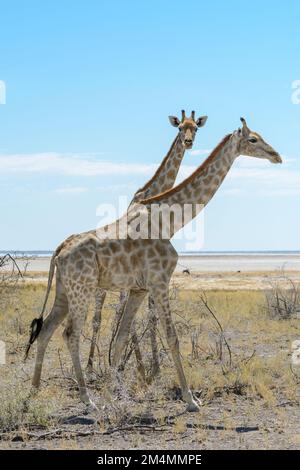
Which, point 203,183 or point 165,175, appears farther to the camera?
point 165,175

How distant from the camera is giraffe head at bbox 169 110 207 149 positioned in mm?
10438

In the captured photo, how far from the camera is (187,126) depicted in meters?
10.7

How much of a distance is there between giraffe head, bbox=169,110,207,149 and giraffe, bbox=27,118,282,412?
128 centimetres

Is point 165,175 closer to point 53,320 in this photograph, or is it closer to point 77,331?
point 53,320

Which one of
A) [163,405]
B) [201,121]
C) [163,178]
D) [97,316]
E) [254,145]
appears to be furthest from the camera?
[201,121]

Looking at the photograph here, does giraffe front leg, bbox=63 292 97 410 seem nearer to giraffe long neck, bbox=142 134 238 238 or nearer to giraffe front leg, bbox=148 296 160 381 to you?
giraffe long neck, bbox=142 134 238 238

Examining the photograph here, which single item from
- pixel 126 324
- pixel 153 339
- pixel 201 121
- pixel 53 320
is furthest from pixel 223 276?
pixel 53 320

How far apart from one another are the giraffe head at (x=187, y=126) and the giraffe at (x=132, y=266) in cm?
128

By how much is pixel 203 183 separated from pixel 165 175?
54.0 inches

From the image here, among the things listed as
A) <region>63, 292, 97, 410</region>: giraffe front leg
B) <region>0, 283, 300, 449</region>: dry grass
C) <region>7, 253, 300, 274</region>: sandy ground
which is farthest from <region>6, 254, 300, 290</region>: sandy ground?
<region>63, 292, 97, 410</region>: giraffe front leg

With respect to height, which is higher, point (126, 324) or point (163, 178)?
point (163, 178)
